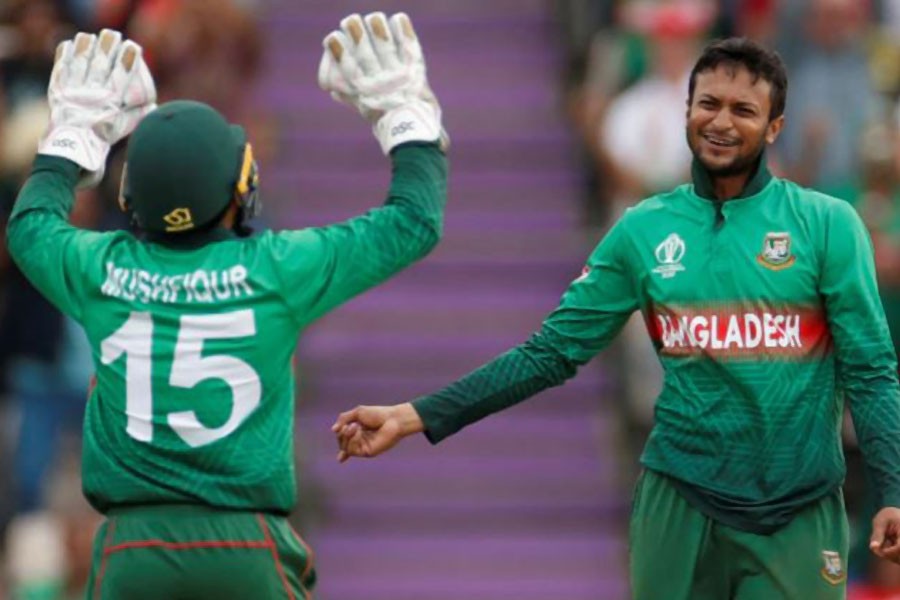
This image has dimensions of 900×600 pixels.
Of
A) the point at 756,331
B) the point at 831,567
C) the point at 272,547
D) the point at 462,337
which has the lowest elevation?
the point at 462,337

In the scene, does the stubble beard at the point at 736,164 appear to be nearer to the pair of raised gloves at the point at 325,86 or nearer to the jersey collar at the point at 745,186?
the jersey collar at the point at 745,186

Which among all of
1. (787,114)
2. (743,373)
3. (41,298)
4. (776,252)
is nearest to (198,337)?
(743,373)

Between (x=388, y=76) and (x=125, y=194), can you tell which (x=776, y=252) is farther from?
(x=125, y=194)

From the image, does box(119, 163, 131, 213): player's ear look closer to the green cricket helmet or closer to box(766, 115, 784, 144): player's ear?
the green cricket helmet

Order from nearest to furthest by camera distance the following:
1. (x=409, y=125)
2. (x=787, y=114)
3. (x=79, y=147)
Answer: (x=409, y=125) < (x=79, y=147) < (x=787, y=114)

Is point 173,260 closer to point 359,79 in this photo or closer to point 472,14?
point 359,79

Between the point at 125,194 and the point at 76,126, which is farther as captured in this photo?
the point at 76,126

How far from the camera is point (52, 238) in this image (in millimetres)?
7723

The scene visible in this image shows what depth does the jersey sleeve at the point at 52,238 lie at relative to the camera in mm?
7656

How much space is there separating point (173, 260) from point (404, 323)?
22.4ft

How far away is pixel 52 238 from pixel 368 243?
0.93m

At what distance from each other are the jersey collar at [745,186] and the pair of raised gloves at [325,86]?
2.72ft

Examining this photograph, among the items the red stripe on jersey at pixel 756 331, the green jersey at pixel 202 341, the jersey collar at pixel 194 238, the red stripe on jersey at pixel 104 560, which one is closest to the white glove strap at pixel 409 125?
the green jersey at pixel 202 341

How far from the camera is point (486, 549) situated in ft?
43.8
